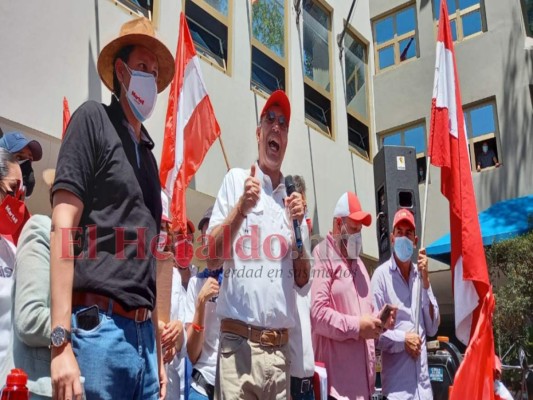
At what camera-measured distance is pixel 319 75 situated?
1113 centimetres

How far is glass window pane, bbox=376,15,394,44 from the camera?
570 inches

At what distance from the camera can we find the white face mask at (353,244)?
12.6 ft

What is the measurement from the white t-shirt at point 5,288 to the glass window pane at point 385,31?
13.3 m

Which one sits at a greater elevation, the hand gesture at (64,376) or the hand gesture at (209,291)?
the hand gesture at (209,291)

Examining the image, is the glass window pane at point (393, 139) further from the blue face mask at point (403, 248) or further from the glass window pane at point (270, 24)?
the blue face mask at point (403, 248)

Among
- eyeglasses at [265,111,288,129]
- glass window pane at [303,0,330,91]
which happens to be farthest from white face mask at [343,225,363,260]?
glass window pane at [303,0,330,91]

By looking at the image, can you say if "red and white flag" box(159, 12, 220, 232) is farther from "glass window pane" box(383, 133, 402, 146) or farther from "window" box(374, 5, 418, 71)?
"window" box(374, 5, 418, 71)

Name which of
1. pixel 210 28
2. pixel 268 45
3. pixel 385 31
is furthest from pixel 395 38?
pixel 210 28

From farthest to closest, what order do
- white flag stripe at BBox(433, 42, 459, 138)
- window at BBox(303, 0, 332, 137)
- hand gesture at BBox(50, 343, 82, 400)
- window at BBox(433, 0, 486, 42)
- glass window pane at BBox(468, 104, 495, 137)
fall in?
1. window at BBox(433, 0, 486, 42)
2. glass window pane at BBox(468, 104, 495, 137)
3. window at BBox(303, 0, 332, 137)
4. white flag stripe at BBox(433, 42, 459, 138)
5. hand gesture at BBox(50, 343, 82, 400)

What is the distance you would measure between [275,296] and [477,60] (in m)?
11.7

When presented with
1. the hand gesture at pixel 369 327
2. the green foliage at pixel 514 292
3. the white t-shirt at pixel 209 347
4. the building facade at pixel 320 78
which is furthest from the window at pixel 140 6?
the green foliage at pixel 514 292

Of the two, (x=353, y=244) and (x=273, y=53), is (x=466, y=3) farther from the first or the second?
(x=353, y=244)

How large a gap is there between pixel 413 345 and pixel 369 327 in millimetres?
634

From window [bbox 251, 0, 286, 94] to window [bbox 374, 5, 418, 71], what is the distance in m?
5.15
